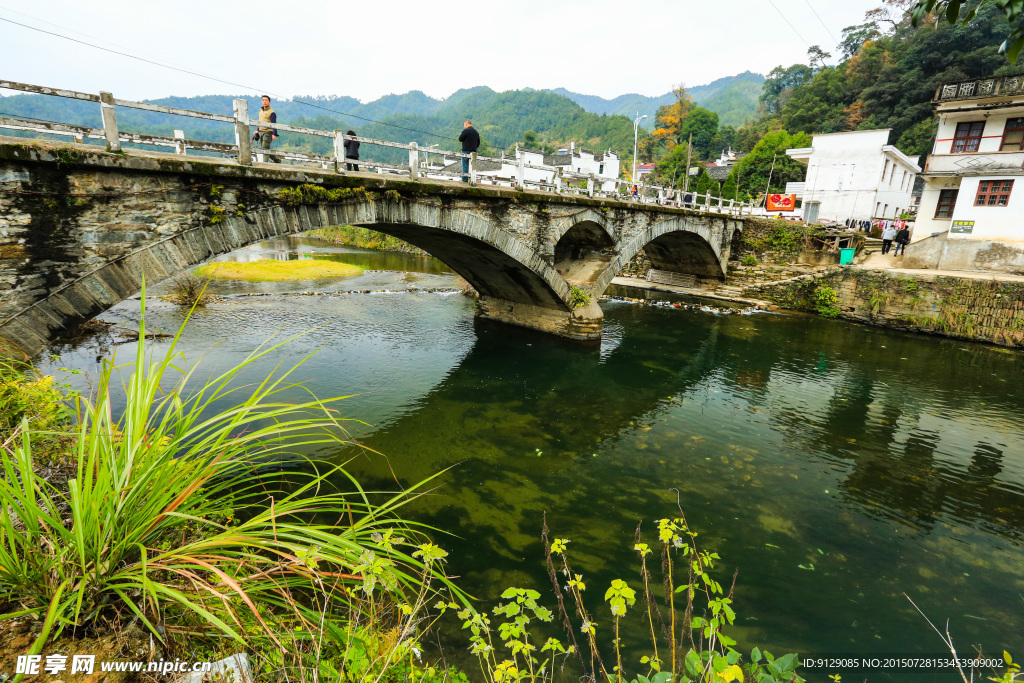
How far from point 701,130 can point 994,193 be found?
207 feet

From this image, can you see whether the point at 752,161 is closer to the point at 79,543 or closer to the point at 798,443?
the point at 798,443

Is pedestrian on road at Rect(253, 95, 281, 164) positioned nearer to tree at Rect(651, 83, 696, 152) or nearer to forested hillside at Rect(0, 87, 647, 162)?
tree at Rect(651, 83, 696, 152)

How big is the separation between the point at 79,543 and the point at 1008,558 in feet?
39.9

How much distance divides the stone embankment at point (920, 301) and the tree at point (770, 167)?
87.3ft

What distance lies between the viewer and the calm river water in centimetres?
701

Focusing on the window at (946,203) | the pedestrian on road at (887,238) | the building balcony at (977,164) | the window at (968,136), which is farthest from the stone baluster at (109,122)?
the window at (968,136)

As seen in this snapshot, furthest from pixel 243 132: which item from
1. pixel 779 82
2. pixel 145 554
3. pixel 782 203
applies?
pixel 779 82

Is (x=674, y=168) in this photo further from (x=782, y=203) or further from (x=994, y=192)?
(x=994, y=192)

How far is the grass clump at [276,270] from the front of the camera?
2662cm

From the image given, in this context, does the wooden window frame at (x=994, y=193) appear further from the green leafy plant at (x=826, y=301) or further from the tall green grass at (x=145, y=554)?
the tall green grass at (x=145, y=554)

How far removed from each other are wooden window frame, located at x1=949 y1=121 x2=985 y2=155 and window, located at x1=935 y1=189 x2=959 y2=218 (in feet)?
7.05

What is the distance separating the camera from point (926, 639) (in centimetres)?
631

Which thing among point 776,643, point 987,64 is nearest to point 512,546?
point 776,643

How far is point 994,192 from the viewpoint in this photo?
75.4 ft
